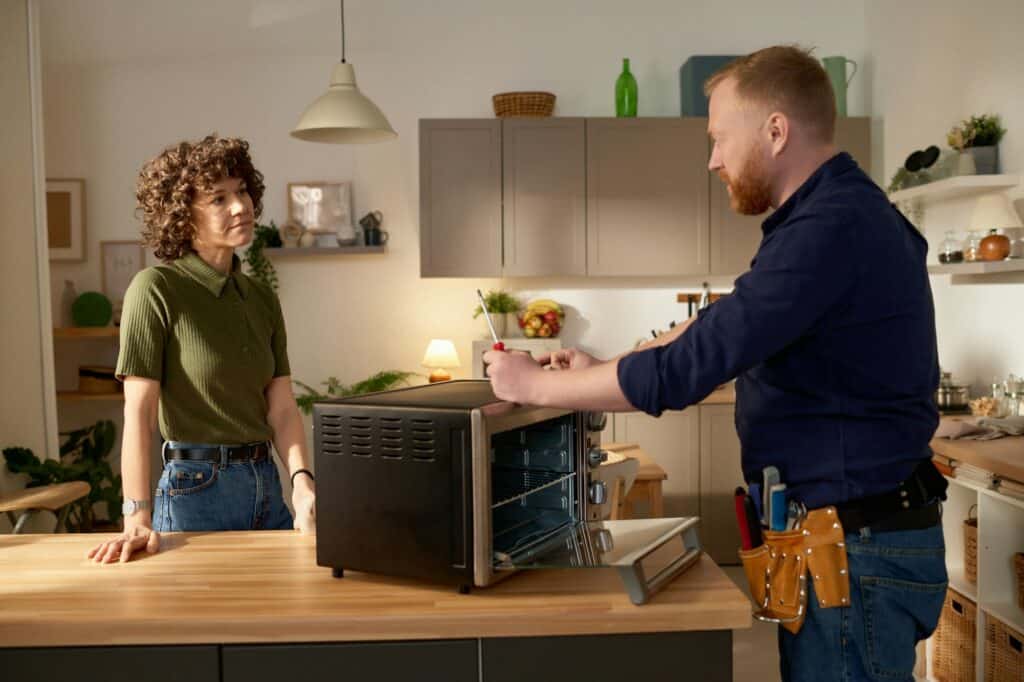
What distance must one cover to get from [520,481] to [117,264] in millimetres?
4382

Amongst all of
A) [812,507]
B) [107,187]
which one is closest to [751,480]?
[812,507]

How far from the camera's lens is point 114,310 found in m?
5.55

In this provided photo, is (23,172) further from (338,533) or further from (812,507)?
(812,507)

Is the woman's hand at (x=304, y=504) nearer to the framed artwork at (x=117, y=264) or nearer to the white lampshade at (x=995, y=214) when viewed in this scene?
the white lampshade at (x=995, y=214)

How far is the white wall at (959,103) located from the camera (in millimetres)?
4141

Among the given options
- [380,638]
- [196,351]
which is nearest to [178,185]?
[196,351]

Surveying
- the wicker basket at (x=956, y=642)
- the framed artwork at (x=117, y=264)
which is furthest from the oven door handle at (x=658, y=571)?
the framed artwork at (x=117, y=264)

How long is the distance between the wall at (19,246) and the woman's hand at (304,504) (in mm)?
2679

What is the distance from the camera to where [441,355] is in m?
5.47

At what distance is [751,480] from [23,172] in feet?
12.5

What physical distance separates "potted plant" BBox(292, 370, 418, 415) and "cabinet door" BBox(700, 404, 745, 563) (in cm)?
160

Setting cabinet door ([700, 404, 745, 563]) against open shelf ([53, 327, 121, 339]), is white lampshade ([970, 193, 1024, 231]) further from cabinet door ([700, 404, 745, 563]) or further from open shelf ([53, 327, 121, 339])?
open shelf ([53, 327, 121, 339])

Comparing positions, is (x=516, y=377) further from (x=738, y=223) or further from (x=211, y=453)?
(x=738, y=223)

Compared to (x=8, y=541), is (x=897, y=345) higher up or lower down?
higher up
